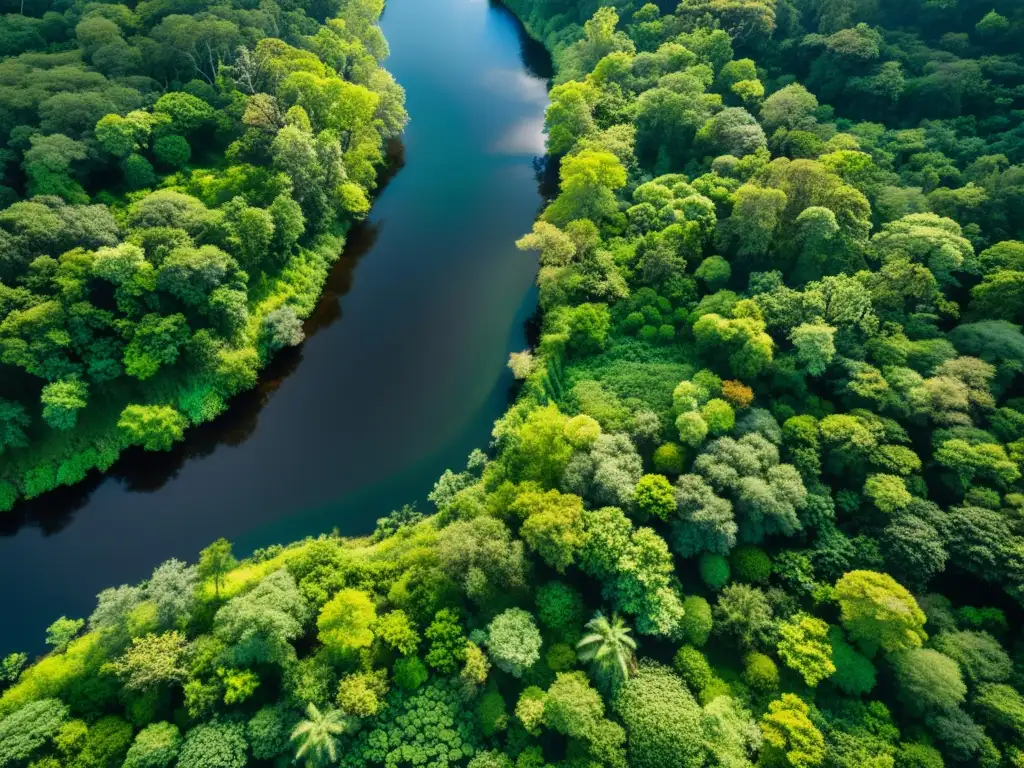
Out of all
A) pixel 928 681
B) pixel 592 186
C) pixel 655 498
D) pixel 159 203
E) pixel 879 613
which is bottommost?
pixel 159 203

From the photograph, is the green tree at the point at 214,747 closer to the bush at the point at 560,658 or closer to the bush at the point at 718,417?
the bush at the point at 560,658

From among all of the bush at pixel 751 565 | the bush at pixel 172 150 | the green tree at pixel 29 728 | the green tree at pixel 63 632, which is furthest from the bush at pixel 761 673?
the bush at pixel 172 150

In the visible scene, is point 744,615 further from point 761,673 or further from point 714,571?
point 761,673

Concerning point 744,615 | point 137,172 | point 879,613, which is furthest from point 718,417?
point 137,172

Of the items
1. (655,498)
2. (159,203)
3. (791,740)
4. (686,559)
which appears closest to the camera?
(791,740)

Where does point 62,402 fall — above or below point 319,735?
below

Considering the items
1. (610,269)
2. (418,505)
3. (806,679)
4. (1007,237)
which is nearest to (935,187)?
(1007,237)
